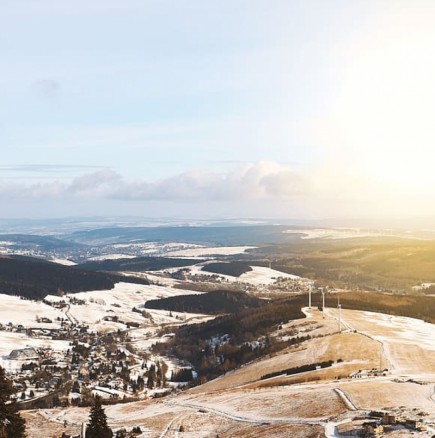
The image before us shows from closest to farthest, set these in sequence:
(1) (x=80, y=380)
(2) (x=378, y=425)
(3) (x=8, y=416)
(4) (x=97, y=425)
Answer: (3) (x=8, y=416) → (4) (x=97, y=425) → (2) (x=378, y=425) → (1) (x=80, y=380)

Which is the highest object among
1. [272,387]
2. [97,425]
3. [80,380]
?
[97,425]

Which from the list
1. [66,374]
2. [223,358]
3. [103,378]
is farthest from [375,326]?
[66,374]

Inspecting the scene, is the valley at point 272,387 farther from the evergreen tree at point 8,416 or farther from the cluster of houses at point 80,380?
Result: the evergreen tree at point 8,416

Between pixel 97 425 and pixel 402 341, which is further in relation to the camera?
pixel 402 341

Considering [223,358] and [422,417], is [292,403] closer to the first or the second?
[422,417]

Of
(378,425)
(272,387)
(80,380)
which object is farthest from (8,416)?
(80,380)

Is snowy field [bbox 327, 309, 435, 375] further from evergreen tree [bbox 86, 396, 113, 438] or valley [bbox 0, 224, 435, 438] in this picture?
evergreen tree [bbox 86, 396, 113, 438]

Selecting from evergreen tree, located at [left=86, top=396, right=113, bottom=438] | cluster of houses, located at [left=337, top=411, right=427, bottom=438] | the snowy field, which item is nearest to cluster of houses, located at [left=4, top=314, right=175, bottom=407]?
the snowy field

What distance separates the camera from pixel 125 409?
93.2 meters

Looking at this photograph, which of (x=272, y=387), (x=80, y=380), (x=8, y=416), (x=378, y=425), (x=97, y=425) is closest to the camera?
(x=8, y=416)

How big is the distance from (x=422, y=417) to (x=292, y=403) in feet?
67.0

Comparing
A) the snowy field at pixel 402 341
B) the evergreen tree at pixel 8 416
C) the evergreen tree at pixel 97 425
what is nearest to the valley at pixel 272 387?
the snowy field at pixel 402 341

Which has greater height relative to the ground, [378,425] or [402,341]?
[378,425]

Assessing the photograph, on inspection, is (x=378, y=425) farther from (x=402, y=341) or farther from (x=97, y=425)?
(x=402, y=341)
